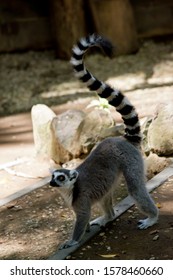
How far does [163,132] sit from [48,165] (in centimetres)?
120

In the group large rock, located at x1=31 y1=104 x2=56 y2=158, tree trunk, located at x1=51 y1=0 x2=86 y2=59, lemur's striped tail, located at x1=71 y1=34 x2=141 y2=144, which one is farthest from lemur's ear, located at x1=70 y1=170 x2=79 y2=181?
tree trunk, located at x1=51 y1=0 x2=86 y2=59

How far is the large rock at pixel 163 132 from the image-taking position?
416 centimetres

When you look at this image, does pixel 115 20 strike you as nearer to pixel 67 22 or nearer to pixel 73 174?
pixel 67 22

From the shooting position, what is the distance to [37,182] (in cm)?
424

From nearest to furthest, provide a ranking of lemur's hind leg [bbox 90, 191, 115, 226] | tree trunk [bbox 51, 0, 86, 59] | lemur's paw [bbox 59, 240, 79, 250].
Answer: lemur's paw [bbox 59, 240, 79, 250] < lemur's hind leg [bbox 90, 191, 115, 226] < tree trunk [bbox 51, 0, 86, 59]

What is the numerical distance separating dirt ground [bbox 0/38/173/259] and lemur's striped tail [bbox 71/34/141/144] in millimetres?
523

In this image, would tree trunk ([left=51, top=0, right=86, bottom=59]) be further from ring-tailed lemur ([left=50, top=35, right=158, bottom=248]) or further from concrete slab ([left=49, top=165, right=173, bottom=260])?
ring-tailed lemur ([left=50, top=35, right=158, bottom=248])

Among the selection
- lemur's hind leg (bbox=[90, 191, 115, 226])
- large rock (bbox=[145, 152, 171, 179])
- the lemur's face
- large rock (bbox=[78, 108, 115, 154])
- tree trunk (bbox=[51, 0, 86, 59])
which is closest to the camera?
the lemur's face

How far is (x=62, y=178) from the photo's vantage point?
282cm

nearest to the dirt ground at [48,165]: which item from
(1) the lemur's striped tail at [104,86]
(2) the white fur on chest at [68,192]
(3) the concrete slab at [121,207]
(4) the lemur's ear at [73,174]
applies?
(3) the concrete slab at [121,207]

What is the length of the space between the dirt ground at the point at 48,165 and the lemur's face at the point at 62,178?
0.35m

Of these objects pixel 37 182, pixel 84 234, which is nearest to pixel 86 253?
pixel 84 234

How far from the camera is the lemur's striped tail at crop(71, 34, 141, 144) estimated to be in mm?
2896

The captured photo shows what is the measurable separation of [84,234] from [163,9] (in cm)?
679
